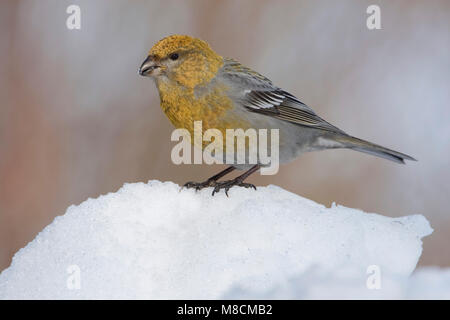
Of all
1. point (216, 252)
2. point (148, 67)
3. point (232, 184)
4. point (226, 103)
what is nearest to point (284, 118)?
point (226, 103)

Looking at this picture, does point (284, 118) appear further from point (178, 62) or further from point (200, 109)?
point (178, 62)

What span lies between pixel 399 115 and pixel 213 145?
208 cm

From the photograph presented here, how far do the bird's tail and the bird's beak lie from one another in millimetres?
1014

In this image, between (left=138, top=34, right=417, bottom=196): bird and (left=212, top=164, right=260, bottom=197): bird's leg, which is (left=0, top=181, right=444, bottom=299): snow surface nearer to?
(left=212, top=164, right=260, bottom=197): bird's leg

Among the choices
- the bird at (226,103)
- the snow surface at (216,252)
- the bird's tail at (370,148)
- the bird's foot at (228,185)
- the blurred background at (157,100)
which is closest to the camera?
the snow surface at (216,252)

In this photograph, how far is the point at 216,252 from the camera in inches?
89.4

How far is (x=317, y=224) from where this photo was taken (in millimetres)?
2383

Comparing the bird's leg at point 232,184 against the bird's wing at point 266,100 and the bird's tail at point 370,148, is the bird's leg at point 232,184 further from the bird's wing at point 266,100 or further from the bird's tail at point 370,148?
the bird's tail at point 370,148

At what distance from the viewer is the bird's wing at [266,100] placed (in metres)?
3.25

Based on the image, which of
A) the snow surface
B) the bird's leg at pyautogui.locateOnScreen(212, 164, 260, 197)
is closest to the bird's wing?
the bird's leg at pyautogui.locateOnScreen(212, 164, 260, 197)

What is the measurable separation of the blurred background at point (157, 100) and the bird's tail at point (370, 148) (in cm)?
117

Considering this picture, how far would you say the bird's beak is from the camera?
2996mm

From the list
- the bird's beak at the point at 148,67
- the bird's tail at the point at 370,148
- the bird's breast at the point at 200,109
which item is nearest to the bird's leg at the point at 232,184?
the bird's breast at the point at 200,109
